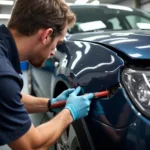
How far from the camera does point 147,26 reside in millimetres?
2227

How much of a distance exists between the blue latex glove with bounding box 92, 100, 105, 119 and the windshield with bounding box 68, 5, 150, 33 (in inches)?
36.4

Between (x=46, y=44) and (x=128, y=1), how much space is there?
480 inches

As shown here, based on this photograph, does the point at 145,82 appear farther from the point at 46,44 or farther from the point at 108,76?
the point at 46,44

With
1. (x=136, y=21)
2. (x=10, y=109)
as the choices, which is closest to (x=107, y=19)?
(x=136, y=21)

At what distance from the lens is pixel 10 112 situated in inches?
39.6

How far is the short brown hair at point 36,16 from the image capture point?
1.23 m

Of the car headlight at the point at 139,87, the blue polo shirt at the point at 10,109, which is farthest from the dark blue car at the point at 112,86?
the blue polo shirt at the point at 10,109

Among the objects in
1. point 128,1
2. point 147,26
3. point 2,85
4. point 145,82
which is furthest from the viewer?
point 128,1

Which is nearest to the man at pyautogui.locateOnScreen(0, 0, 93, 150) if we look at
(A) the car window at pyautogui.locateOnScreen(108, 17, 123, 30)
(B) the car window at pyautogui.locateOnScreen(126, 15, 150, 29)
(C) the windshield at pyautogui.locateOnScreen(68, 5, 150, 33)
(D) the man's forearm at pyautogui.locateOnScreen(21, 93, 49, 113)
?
(D) the man's forearm at pyautogui.locateOnScreen(21, 93, 49, 113)

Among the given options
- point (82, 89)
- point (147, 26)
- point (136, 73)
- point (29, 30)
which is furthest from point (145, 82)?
point (147, 26)

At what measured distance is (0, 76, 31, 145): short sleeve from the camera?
987 millimetres

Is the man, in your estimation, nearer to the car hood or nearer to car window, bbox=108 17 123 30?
the car hood

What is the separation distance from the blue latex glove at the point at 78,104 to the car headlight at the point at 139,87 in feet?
0.63

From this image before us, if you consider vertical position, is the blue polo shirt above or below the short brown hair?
below
